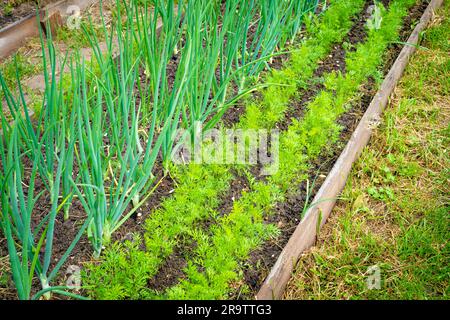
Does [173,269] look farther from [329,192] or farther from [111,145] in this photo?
[329,192]

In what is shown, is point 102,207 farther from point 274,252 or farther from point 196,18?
point 196,18

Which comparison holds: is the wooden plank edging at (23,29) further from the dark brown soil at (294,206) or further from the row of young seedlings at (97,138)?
the dark brown soil at (294,206)

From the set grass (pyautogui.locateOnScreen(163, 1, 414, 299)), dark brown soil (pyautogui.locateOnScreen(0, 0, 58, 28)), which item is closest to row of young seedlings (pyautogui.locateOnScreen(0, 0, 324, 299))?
grass (pyautogui.locateOnScreen(163, 1, 414, 299))

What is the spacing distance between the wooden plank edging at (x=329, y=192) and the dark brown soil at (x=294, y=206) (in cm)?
6

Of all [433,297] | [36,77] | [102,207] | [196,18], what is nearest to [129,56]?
[196,18]

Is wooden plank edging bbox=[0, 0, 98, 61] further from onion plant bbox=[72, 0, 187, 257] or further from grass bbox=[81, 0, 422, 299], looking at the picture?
grass bbox=[81, 0, 422, 299]

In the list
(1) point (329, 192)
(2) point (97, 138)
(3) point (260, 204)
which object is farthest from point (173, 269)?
(1) point (329, 192)

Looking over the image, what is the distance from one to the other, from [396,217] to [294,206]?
57cm

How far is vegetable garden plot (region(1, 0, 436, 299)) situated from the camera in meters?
1.68

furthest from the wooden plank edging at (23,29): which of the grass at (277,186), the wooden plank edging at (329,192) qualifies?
the wooden plank edging at (329,192)
